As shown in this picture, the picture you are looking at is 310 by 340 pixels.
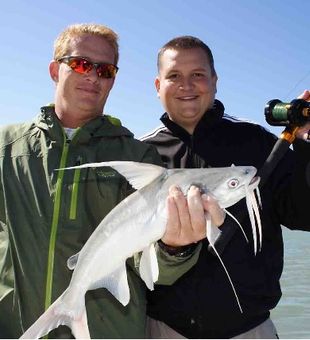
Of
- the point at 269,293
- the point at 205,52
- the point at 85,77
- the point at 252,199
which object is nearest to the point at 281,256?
the point at 269,293

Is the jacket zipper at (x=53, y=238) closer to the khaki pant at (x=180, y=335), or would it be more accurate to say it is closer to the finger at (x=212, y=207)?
the finger at (x=212, y=207)

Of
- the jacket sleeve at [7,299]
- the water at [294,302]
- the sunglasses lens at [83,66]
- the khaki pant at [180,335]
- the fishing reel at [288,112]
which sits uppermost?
the sunglasses lens at [83,66]

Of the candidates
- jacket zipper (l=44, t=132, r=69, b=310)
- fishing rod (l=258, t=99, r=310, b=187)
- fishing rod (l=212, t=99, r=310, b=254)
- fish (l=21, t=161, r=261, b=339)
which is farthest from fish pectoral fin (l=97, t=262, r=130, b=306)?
fishing rod (l=258, t=99, r=310, b=187)

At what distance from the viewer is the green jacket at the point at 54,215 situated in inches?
152

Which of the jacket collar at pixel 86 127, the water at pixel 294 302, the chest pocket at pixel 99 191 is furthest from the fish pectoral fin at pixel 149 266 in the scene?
the water at pixel 294 302

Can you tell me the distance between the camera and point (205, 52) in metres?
5.37

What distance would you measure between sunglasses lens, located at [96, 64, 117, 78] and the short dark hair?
0.94 meters

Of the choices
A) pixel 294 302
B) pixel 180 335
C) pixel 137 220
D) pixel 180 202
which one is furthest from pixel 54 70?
pixel 294 302

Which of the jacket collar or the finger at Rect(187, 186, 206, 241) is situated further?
the jacket collar

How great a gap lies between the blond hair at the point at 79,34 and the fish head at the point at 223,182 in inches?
69.6

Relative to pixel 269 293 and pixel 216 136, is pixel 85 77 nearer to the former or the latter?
pixel 216 136

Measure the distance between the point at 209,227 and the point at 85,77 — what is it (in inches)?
73.1

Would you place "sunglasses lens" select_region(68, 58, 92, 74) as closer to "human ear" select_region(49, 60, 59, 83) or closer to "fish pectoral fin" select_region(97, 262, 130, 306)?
"human ear" select_region(49, 60, 59, 83)

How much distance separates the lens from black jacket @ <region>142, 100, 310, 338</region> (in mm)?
4605
